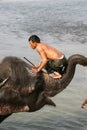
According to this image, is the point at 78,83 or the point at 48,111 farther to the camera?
the point at 78,83

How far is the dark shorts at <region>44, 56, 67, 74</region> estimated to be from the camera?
26.5 feet

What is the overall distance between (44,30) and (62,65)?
21604mm

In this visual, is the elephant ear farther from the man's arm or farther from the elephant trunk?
the man's arm

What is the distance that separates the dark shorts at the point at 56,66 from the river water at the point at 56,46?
2.47m

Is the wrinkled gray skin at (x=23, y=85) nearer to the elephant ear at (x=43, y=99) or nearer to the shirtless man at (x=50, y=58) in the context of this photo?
the elephant ear at (x=43, y=99)

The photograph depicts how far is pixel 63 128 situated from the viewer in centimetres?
1020

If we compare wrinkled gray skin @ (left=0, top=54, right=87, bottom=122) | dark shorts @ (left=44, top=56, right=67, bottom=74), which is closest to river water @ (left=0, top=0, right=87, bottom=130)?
wrinkled gray skin @ (left=0, top=54, right=87, bottom=122)

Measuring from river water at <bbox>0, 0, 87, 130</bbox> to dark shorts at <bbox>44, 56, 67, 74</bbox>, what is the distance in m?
2.47

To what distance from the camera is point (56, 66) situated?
8.08 meters

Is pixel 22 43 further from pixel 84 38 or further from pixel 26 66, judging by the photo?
pixel 26 66

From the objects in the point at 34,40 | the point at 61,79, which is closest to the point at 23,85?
the point at 61,79

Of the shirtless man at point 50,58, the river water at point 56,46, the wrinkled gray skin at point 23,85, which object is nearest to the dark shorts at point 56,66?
the shirtless man at point 50,58

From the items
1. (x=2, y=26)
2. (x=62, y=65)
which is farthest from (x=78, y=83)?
(x=2, y=26)

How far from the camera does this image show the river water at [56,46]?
10.5 m
